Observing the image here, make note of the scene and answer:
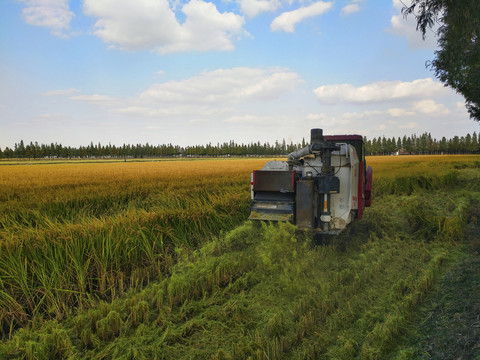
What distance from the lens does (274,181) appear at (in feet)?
20.9

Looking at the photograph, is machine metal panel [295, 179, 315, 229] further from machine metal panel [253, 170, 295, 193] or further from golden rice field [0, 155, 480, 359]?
golden rice field [0, 155, 480, 359]

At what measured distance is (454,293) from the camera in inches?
169

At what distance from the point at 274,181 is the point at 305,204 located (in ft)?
2.60

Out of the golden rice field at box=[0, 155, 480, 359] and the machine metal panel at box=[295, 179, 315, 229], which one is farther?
the machine metal panel at box=[295, 179, 315, 229]

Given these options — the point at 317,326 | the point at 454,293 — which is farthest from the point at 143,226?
the point at 454,293

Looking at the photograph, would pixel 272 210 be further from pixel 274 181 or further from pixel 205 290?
pixel 205 290

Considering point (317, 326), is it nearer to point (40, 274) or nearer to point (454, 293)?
point (454, 293)

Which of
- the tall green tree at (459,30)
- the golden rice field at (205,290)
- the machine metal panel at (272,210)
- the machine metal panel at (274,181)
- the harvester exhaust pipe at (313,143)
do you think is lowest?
the golden rice field at (205,290)

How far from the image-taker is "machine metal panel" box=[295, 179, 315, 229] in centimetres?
614

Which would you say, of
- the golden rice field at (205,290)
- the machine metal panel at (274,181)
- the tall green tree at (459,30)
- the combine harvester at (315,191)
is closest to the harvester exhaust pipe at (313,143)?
the combine harvester at (315,191)

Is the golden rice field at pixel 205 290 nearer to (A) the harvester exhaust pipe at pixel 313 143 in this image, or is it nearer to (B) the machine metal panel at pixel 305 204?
(B) the machine metal panel at pixel 305 204

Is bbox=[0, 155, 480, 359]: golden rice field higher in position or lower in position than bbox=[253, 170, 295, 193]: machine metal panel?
lower

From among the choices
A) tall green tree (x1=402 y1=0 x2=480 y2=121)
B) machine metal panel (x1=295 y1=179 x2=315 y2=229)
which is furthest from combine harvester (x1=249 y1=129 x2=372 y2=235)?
tall green tree (x1=402 y1=0 x2=480 y2=121)

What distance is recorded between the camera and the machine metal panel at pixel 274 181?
20.5ft
